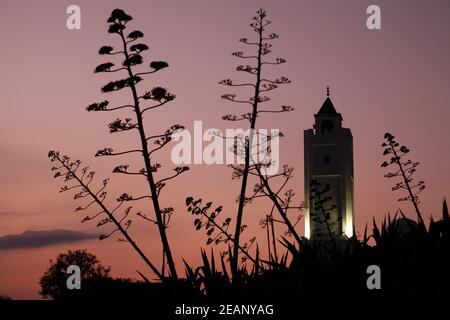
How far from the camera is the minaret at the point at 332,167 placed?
62.3m

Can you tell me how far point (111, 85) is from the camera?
1962cm

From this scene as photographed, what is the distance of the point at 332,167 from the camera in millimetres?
63250

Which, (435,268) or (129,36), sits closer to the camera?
(435,268)

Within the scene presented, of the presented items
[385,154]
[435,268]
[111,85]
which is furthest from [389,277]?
[385,154]

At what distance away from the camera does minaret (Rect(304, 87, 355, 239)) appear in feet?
204
